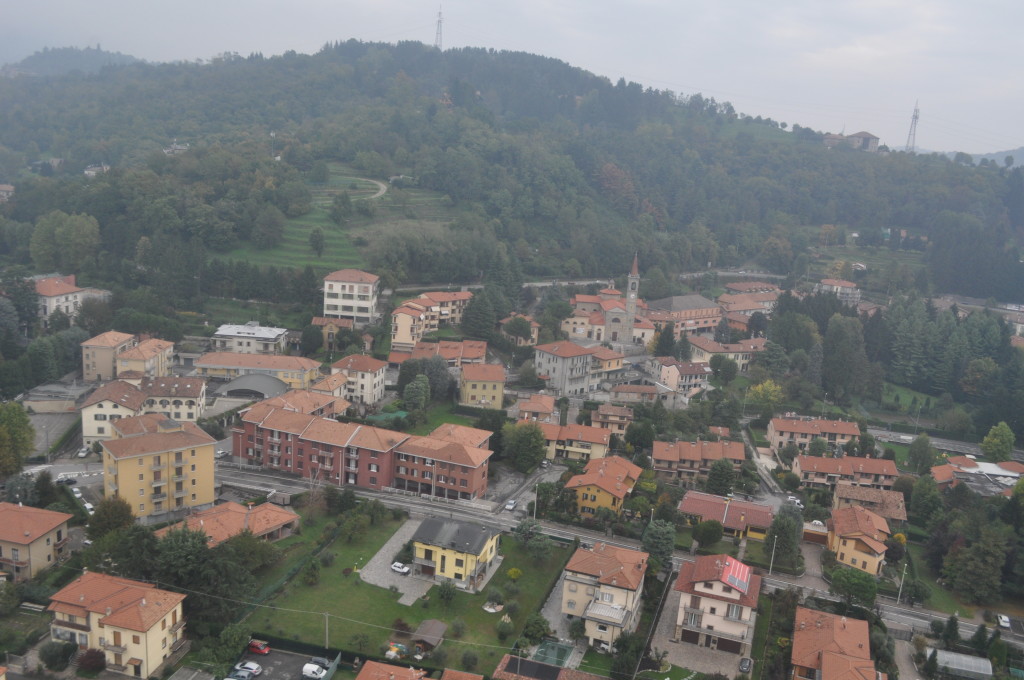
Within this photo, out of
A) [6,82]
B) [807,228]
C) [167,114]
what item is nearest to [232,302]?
[167,114]

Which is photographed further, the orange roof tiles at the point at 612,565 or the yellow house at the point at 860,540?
the yellow house at the point at 860,540

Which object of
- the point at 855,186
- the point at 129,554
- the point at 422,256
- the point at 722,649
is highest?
the point at 855,186

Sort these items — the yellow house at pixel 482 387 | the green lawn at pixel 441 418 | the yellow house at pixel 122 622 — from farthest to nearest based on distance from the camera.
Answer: the yellow house at pixel 482 387
the green lawn at pixel 441 418
the yellow house at pixel 122 622

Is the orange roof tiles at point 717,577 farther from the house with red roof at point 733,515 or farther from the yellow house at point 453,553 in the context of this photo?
the yellow house at point 453,553

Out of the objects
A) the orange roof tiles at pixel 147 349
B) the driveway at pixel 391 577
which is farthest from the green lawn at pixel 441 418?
the orange roof tiles at pixel 147 349

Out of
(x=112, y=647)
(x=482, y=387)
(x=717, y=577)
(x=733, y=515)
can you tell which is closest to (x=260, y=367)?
(x=482, y=387)

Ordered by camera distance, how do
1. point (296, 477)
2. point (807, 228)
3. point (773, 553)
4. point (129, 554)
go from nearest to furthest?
point (129, 554)
point (773, 553)
point (296, 477)
point (807, 228)

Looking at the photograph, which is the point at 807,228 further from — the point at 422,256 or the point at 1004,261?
the point at 422,256
